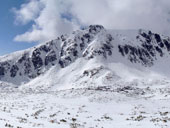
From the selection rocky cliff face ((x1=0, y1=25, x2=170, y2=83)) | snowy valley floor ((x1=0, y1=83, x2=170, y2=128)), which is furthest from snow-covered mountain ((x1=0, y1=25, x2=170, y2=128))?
snowy valley floor ((x1=0, y1=83, x2=170, y2=128))

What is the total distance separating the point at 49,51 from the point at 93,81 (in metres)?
70.9

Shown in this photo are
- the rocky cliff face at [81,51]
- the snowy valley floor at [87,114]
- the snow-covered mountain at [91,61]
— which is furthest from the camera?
the rocky cliff face at [81,51]

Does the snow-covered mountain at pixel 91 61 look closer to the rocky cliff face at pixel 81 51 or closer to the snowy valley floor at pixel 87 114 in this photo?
the rocky cliff face at pixel 81 51

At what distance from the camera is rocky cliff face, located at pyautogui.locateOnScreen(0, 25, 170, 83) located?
159 meters

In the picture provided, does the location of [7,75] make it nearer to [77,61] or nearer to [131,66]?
→ [77,61]

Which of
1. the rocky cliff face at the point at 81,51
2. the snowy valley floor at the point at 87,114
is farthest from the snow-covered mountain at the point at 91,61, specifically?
the snowy valley floor at the point at 87,114

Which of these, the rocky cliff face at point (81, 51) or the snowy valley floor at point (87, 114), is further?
the rocky cliff face at point (81, 51)

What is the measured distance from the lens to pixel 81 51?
166125 mm

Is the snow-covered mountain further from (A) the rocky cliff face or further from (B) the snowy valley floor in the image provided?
(B) the snowy valley floor

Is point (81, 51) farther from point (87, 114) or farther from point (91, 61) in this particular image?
point (87, 114)

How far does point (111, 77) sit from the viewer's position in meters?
116

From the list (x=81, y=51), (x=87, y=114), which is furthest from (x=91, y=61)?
(x=87, y=114)

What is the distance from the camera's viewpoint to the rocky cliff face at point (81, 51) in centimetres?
15862

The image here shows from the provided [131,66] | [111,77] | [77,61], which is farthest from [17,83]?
[131,66]
